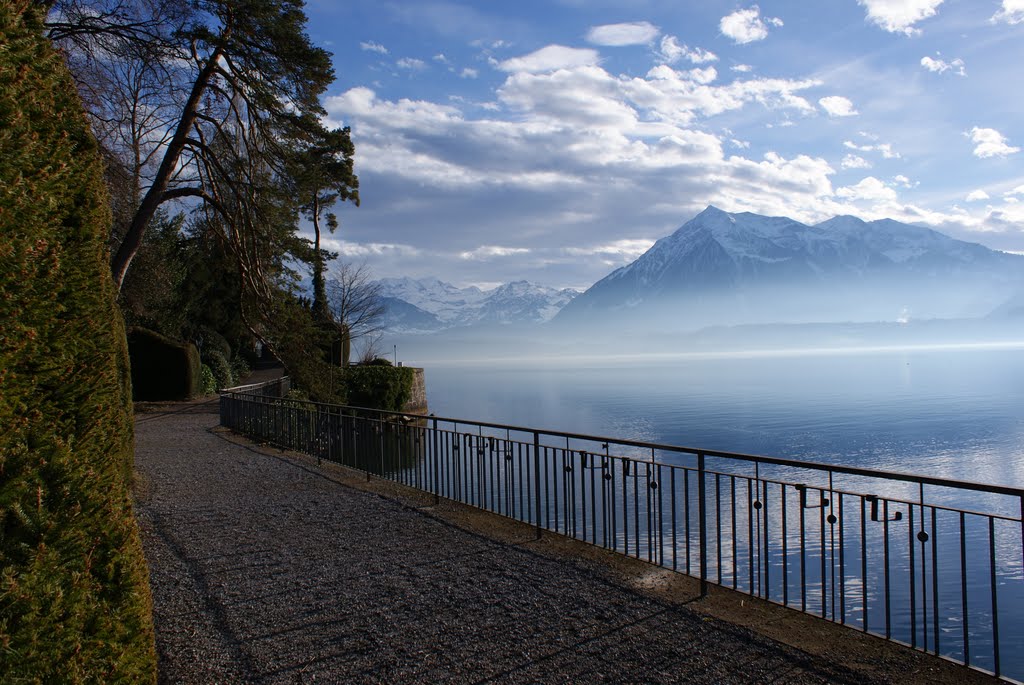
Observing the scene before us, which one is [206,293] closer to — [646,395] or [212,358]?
[212,358]

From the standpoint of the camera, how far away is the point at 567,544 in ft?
22.1

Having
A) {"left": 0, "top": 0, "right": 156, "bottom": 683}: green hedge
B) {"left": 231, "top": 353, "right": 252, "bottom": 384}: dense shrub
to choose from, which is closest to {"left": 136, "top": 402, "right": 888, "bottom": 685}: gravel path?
{"left": 0, "top": 0, "right": 156, "bottom": 683}: green hedge

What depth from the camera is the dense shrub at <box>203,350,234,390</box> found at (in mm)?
32375

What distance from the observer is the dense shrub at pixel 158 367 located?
26312 millimetres

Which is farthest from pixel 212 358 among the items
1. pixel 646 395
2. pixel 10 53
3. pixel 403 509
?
pixel 646 395

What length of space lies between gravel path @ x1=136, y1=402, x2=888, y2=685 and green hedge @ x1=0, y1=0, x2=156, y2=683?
1.40 metres

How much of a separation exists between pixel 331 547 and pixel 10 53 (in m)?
5.06

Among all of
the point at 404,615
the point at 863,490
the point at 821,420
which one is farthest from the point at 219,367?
the point at 821,420

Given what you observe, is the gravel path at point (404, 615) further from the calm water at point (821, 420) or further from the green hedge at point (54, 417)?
the calm water at point (821, 420)

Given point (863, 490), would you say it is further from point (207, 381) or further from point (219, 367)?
point (219, 367)

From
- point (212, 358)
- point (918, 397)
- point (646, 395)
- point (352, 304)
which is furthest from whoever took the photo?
point (646, 395)

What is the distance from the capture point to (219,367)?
107ft

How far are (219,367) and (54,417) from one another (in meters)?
32.1

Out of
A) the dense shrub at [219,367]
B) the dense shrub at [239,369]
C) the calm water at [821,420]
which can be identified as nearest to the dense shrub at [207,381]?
the dense shrub at [219,367]
